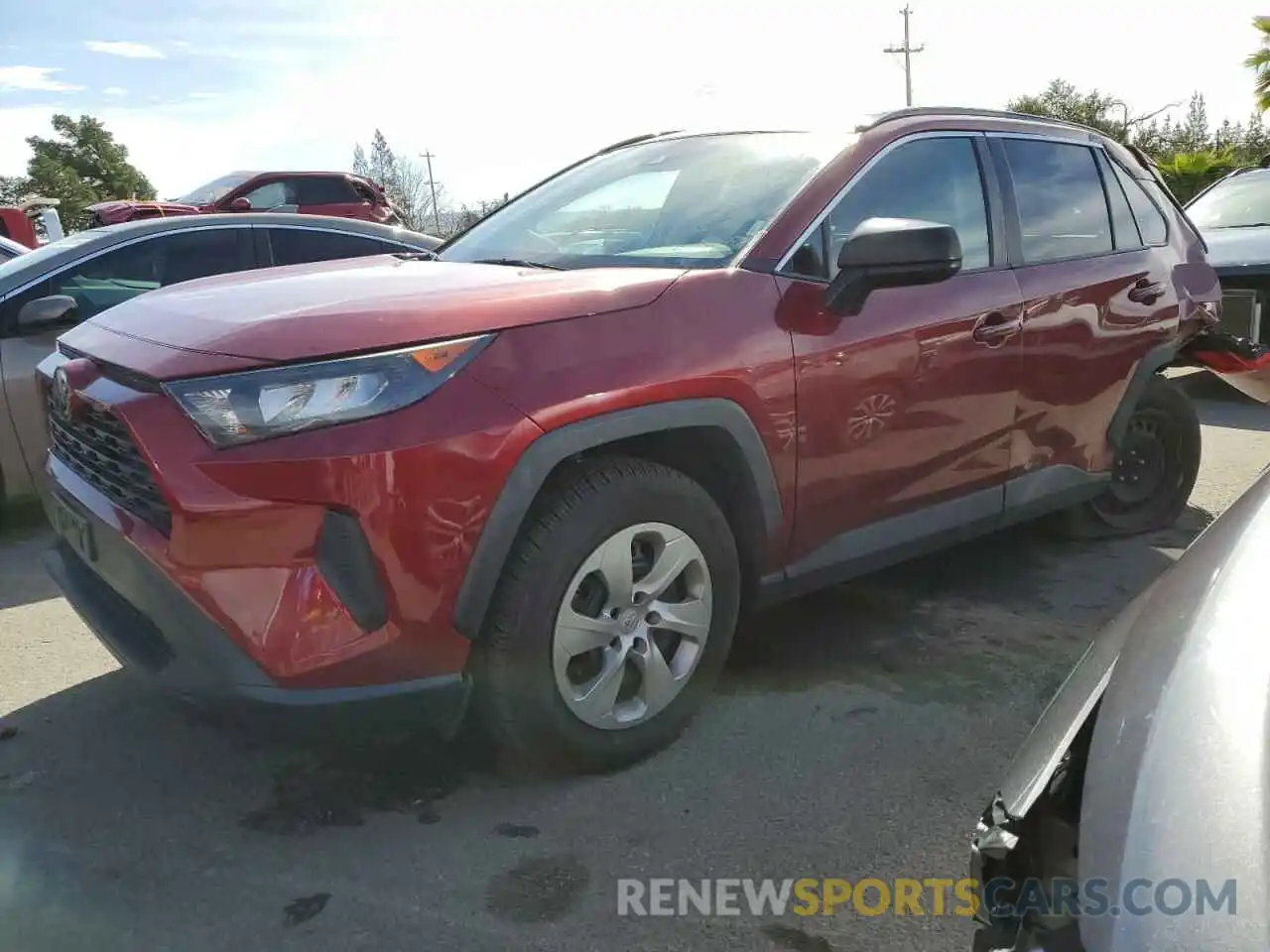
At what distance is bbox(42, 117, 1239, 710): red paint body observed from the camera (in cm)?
213

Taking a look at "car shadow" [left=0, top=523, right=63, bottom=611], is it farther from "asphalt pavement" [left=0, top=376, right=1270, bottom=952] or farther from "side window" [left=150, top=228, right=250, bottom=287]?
"side window" [left=150, top=228, right=250, bottom=287]

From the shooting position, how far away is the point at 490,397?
226 cm

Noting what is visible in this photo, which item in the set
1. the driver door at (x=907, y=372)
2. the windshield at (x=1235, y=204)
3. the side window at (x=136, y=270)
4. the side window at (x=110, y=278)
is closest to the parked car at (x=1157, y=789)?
the driver door at (x=907, y=372)

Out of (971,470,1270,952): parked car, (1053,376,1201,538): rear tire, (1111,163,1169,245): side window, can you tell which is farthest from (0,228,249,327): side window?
(971,470,1270,952): parked car

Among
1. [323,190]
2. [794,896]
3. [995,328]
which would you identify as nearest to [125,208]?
[323,190]

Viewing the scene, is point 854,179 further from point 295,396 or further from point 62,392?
point 62,392

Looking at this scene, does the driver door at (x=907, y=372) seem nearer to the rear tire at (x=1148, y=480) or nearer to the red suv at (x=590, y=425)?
the red suv at (x=590, y=425)

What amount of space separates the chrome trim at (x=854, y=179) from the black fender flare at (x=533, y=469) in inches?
20.5

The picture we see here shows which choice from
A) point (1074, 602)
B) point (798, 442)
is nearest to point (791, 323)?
point (798, 442)

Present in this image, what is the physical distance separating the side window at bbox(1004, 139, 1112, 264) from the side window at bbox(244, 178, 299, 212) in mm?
13032

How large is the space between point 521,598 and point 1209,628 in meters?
1.42

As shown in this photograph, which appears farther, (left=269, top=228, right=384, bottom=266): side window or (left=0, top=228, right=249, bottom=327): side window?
(left=269, top=228, right=384, bottom=266): side window

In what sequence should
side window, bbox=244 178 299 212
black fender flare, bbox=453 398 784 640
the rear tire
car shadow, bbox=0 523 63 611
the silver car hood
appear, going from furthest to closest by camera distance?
side window, bbox=244 178 299 212 → the rear tire → car shadow, bbox=0 523 63 611 → black fender flare, bbox=453 398 784 640 → the silver car hood

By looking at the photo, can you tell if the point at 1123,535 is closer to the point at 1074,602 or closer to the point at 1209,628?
the point at 1074,602
